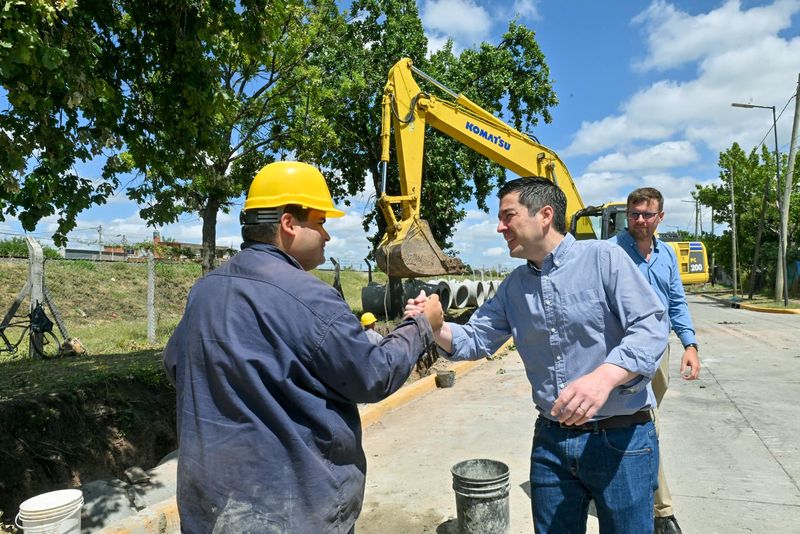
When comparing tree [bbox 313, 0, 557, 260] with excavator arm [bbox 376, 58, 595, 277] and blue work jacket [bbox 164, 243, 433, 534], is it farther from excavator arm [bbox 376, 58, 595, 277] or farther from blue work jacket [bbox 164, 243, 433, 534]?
blue work jacket [bbox 164, 243, 433, 534]

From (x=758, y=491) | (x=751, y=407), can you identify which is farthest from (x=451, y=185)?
(x=758, y=491)

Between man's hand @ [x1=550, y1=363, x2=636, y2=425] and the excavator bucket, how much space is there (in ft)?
22.2

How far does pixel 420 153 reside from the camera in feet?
34.1

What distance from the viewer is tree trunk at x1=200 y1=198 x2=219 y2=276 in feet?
39.9

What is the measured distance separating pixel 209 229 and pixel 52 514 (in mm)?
9966

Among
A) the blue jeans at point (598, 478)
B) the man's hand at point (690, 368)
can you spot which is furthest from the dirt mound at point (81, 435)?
the man's hand at point (690, 368)

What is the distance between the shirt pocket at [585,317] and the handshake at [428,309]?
19.0 inches

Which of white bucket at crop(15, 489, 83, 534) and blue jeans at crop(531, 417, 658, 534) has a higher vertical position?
blue jeans at crop(531, 417, 658, 534)

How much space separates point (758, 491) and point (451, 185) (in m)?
15.6

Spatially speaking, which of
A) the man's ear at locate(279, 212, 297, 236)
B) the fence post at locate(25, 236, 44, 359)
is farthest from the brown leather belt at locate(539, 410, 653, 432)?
the fence post at locate(25, 236, 44, 359)

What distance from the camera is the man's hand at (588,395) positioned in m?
1.77

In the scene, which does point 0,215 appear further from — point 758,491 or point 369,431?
point 758,491

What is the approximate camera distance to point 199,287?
1.77 metres

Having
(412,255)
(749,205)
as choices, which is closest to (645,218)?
(412,255)
